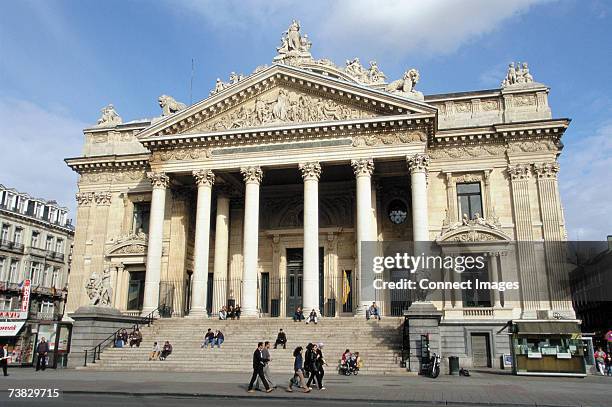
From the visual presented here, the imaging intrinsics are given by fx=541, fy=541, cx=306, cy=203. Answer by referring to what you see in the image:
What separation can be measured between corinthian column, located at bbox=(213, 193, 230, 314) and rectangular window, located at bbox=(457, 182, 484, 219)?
15.4m

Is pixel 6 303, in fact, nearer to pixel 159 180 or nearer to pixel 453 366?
pixel 159 180

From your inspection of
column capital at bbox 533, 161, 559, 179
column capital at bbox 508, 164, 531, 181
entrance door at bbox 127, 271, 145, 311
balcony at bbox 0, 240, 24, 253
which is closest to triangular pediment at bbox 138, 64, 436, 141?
column capital at bbox 508, 164, 531, 181

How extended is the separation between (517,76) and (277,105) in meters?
16.1

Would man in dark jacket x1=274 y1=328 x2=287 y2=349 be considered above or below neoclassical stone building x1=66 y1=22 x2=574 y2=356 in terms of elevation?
below

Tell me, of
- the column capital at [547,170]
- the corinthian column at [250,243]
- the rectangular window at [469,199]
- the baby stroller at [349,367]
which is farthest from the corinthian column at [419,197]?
the baby stroller at [349,367]

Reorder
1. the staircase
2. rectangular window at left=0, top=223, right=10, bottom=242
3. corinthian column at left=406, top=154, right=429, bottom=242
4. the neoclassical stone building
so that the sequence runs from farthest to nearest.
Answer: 1. rectangular window at left=0, top=223, right=10, bottom=242
2. the neoclassical stone building
3. corinthian column at left=406, top=154, right=429, bottom=242
4. the staircase

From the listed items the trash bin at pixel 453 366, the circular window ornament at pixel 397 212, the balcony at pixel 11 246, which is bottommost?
the trash bin at pixel 453 366

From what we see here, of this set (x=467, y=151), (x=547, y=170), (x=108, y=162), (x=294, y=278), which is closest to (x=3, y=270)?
(x=108, y=162)

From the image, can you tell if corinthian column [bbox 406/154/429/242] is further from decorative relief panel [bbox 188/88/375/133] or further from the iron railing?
the iron railing

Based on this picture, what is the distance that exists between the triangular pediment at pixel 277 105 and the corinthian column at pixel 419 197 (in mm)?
3046

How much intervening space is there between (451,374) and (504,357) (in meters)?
6.70

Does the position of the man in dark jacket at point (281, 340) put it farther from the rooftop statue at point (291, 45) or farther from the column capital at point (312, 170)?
the rooftop statue at point (291, 45)

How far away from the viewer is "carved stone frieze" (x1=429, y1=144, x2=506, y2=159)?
34.6 metres

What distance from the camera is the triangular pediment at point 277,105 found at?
32.6 m
